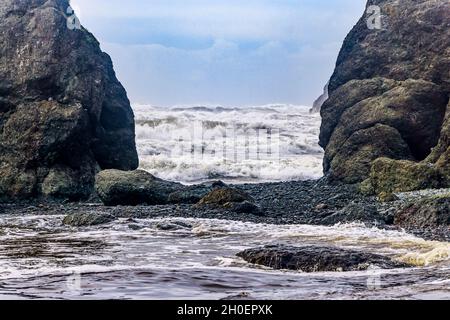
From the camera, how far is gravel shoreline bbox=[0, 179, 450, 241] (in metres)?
16.0

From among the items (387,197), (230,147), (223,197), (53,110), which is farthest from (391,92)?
(230,147)

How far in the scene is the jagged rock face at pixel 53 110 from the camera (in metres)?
23.8

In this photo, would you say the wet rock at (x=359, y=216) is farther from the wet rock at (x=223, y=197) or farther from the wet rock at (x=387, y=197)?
the wet rock at (x=223, y=197)

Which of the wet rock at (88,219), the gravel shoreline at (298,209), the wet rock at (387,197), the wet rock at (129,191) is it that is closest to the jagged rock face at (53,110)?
the gravel shoreline at (298,209)

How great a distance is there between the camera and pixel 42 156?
941 inches

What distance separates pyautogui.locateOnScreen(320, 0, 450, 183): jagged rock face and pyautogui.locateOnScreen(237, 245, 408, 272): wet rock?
10.8 metres

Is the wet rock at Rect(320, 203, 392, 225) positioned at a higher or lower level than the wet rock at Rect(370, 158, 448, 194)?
lower

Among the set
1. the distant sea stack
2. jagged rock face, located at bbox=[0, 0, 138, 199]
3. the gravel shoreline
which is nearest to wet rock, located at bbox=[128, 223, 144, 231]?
the gravel shoreline

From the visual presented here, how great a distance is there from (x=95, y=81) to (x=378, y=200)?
11746mm

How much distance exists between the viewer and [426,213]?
15117mm

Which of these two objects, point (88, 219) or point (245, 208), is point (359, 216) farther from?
point (88, 219)

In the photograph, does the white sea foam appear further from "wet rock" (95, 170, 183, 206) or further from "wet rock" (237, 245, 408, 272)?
"wet rock" (237, 245, 408, 272)
